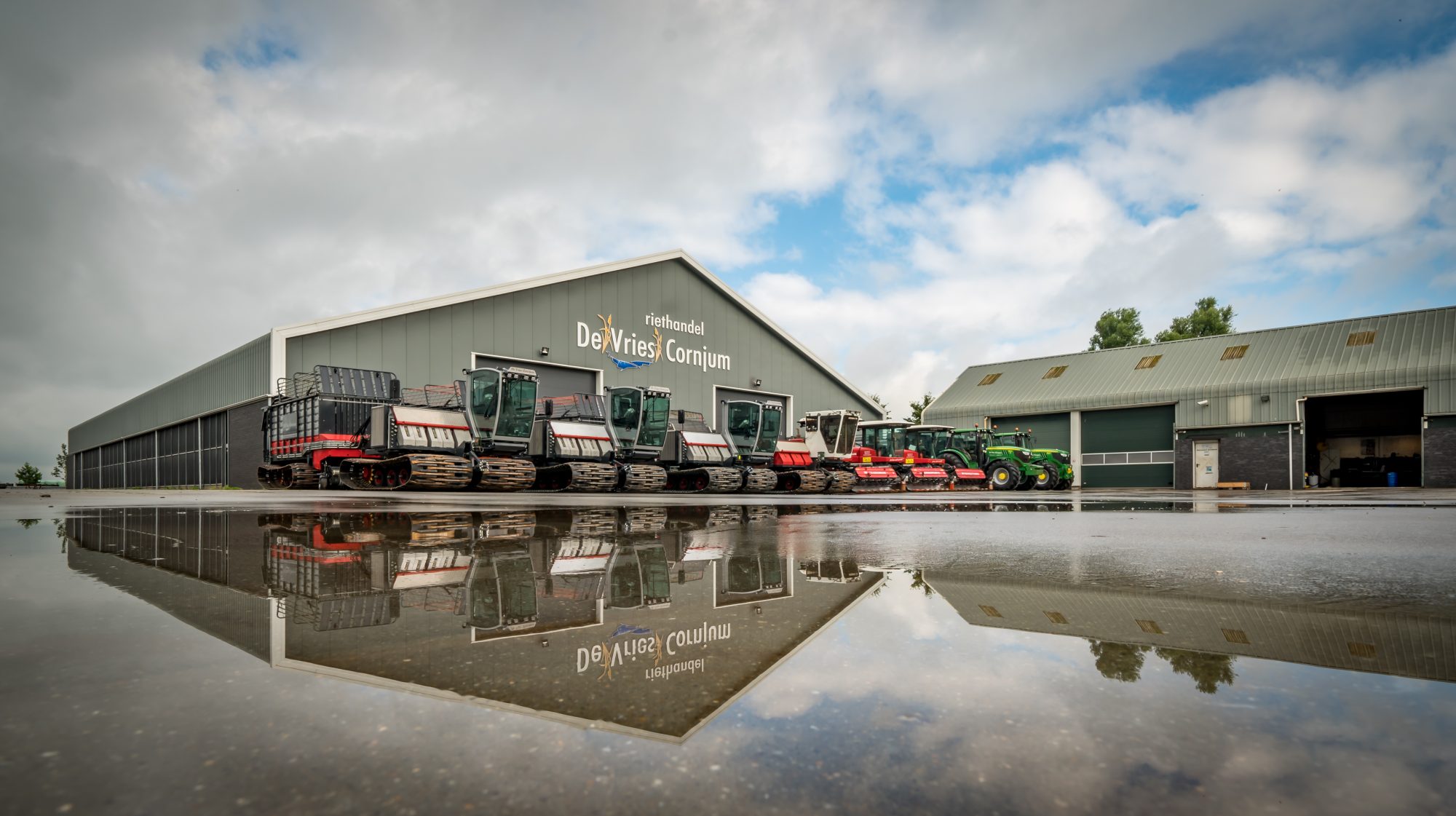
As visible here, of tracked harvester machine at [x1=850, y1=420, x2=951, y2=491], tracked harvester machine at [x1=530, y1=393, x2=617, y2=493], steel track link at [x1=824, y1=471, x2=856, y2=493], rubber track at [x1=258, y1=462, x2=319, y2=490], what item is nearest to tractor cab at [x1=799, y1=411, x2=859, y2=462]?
tracked harvester machine at [x1=850, y1=420, x2=951, y2=491]

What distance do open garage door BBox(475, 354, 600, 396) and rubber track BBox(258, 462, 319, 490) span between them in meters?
7.44

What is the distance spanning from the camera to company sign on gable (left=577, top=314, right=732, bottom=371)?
104ft

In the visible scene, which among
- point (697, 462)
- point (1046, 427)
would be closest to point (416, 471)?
point (697, 462)

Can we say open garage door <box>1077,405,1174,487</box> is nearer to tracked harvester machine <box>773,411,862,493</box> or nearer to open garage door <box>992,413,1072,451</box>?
open garage door <box>992,413,1072,451</box>

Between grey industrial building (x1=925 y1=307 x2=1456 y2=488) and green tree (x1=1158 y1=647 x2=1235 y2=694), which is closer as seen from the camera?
green tree (x1=1158 y1=647 x2=1235 y2=694)

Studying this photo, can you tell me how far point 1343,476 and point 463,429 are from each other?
1700 inches

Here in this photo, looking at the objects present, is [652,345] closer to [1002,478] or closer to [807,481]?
[807,481]

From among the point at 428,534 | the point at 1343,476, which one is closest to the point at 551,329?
the point at 428,534

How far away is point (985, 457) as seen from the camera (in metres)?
32.3

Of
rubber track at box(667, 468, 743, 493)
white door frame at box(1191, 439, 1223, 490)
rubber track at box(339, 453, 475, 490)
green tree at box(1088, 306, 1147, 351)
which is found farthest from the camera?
green tree at box(1088, 306, 1147, 351)

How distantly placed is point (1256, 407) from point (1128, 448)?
5.74 meters

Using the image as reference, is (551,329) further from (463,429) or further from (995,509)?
(995,509)

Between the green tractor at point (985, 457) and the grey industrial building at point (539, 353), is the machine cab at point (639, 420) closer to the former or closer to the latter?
the grey industrial building at point (539, 353)

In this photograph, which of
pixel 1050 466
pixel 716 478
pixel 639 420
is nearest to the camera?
pixel 716 478
